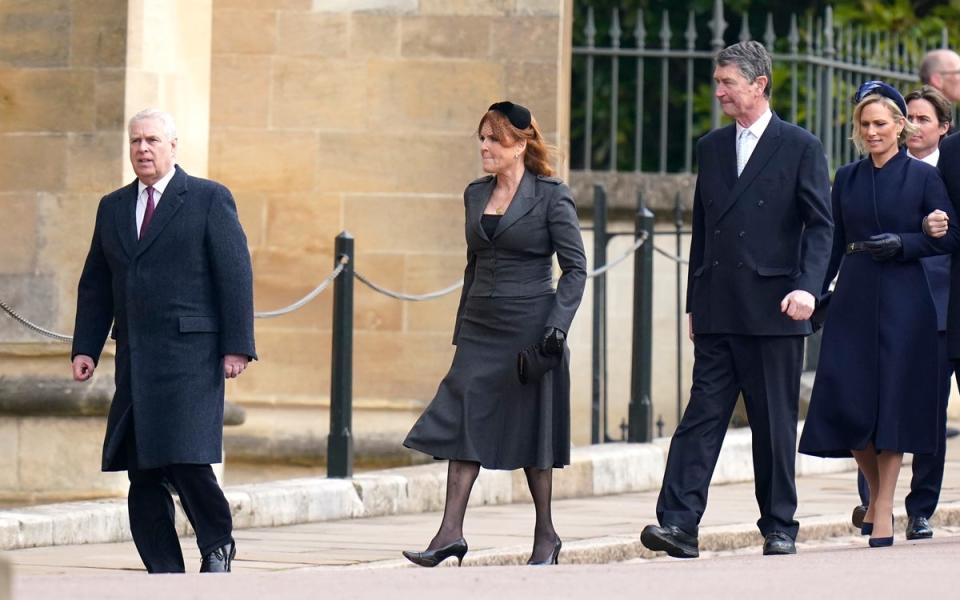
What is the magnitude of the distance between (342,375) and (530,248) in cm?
236

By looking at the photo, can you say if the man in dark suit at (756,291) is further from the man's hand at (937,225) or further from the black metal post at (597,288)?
the black metal post at (597,288)

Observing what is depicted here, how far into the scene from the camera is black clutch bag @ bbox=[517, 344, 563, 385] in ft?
26.9

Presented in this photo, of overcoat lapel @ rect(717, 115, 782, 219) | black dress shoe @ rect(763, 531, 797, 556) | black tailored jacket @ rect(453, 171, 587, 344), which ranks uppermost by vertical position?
overcoat lapel @ rect(717, 115, 782, 219)

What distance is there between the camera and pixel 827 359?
880cm

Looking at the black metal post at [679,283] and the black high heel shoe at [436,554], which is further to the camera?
the black metal post at [679,283]

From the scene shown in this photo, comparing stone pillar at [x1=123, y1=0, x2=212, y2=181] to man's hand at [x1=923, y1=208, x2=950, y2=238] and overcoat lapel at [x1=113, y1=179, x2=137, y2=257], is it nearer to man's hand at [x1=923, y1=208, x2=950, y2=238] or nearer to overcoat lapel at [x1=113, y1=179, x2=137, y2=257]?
overcoat lapel at [x1=113, y1=179, x2=137, y2=257]

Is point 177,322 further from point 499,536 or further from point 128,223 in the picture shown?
point 499,536

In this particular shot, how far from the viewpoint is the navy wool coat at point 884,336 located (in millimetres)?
8688

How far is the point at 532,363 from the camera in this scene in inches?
322

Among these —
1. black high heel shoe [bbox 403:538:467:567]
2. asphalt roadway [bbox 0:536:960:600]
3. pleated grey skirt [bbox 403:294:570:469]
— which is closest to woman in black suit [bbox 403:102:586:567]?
pleated grey skirt [bbox 403:294:570:469]

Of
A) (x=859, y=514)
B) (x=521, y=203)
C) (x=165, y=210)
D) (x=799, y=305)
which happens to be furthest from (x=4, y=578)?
(x=859, y=514)

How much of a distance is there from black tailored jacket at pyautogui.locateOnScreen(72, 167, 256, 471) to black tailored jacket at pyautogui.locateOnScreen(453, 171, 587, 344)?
2.64ft

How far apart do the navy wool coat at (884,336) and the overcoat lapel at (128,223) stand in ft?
7.78

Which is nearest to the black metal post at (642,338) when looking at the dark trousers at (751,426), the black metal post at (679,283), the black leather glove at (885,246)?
the black metal post at (679,283)
